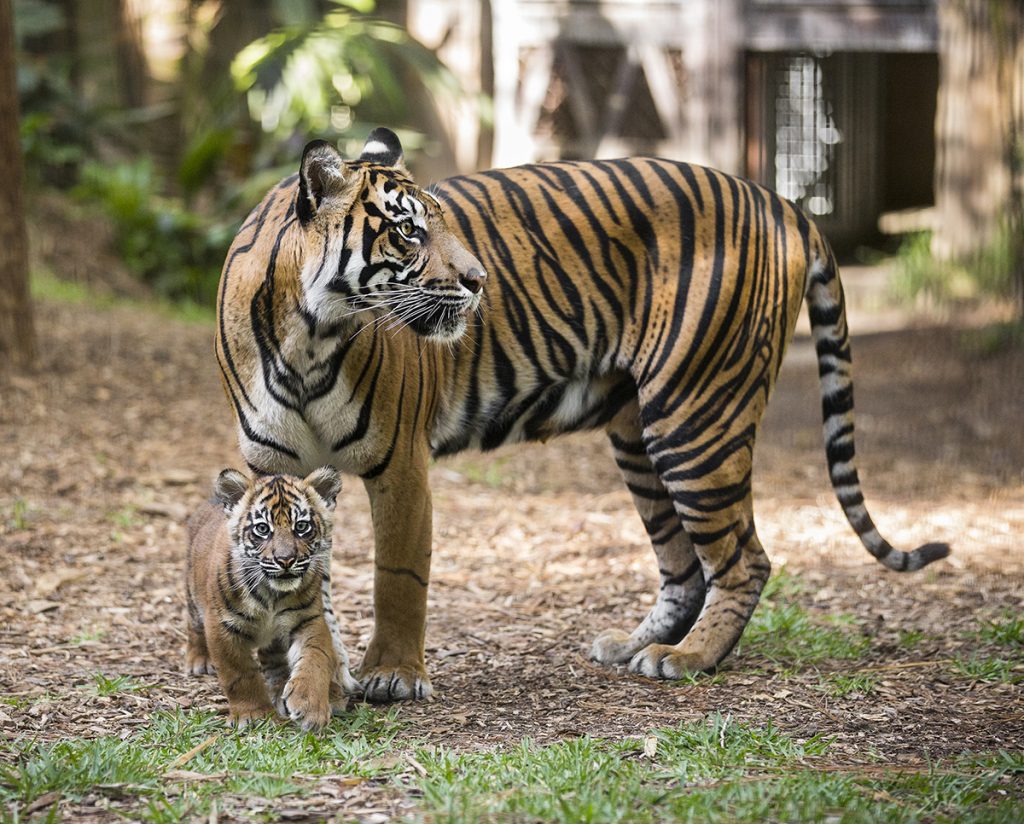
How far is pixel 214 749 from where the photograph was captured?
3570mm

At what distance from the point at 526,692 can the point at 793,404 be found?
20.8 ft

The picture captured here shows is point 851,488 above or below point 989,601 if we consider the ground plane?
above

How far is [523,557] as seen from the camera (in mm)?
6227

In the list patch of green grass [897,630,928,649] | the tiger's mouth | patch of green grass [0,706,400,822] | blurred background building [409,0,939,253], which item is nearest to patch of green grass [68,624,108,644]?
patch of green grass [0,706,400,822]

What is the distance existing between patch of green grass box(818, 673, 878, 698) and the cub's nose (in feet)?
5.86

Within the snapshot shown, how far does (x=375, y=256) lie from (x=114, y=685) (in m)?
1.67

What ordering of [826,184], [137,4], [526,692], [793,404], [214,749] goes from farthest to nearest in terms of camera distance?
[826,184]
[137,4]
[793,404]
[526,692]
[214,749]

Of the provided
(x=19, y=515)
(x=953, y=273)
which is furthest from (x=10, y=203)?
(x=953, y=273)

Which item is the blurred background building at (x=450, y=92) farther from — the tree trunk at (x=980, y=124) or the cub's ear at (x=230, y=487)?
the cub's ear at (x=230, y=487)

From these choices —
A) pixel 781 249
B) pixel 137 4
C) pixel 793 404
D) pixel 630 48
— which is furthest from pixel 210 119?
pixel 781 249

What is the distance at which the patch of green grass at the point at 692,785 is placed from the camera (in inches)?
121

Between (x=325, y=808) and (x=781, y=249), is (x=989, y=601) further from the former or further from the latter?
(x=325, y=808)

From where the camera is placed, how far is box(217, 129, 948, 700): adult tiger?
12.9 ft

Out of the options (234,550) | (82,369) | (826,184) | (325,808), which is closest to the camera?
(325,808)
